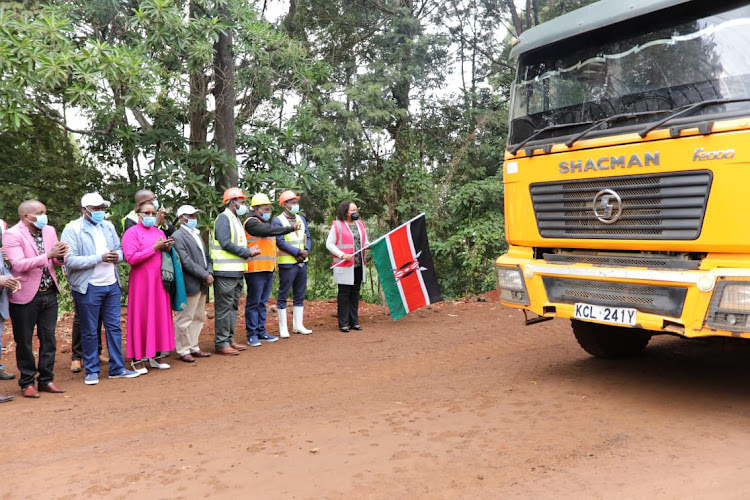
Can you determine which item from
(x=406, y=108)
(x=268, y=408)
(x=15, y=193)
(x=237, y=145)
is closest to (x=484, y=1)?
(x=406, y=108)

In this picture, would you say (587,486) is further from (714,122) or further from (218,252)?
(218,252)

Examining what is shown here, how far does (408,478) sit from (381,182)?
11.7 metres

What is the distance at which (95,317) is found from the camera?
256 inches

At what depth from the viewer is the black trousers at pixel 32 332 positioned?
5996 millimetres

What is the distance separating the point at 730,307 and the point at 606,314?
947mm

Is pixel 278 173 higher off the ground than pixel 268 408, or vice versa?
pixel 278 173

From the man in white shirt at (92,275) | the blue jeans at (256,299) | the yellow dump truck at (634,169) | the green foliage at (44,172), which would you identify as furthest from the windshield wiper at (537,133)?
the green foliage at (44,172)

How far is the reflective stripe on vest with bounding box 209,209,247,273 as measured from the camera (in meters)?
7.80

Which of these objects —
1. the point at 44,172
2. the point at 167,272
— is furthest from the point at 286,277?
the point at 44,172

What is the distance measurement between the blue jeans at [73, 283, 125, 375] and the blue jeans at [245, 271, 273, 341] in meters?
1.94

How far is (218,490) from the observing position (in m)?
3.80

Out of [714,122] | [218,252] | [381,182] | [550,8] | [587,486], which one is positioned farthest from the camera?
[550,8]

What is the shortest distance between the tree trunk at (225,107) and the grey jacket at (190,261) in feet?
9.06

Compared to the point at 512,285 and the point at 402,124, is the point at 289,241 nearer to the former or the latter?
the point at 512,285
